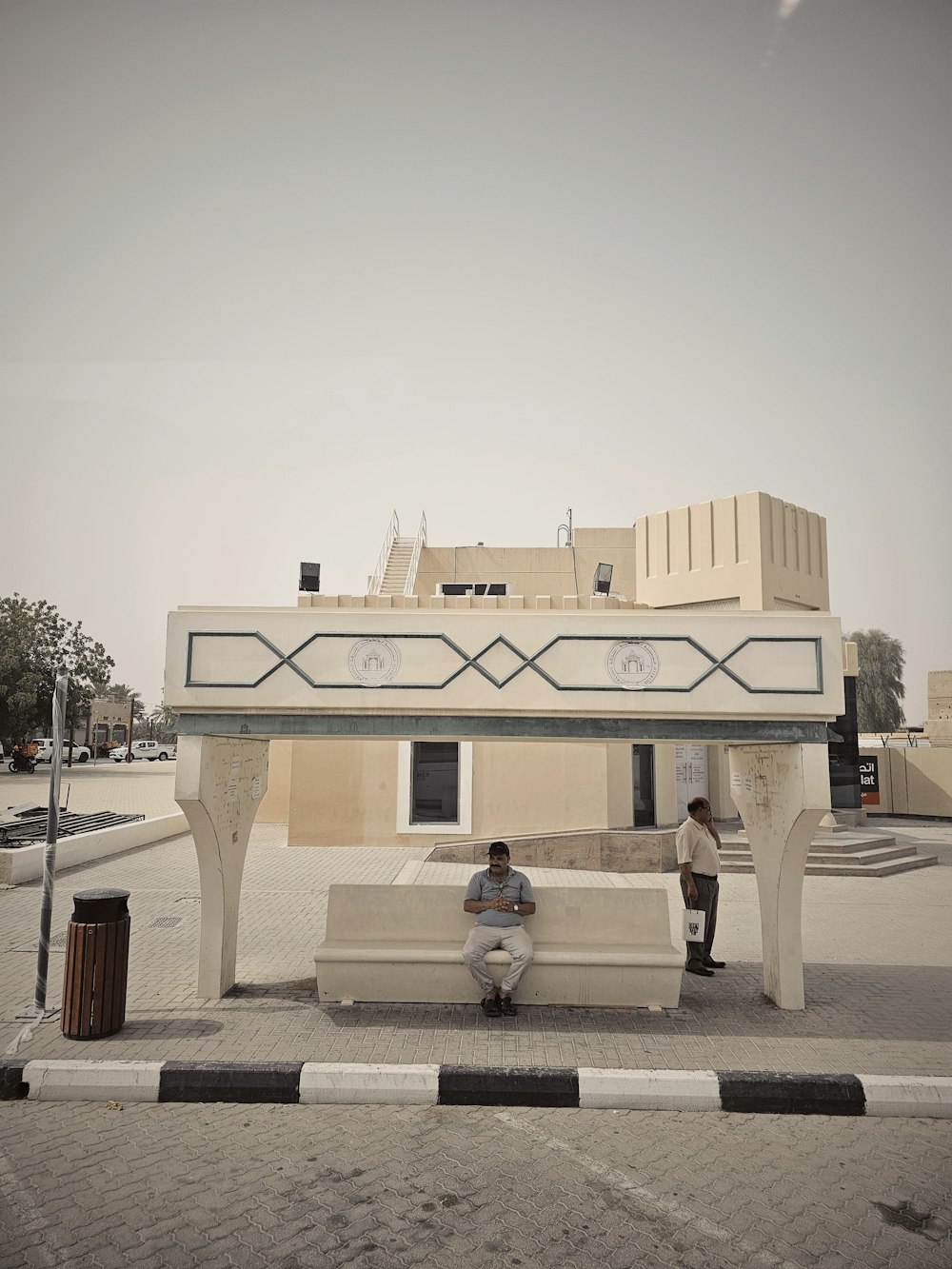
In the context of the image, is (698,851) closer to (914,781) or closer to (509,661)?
(509,661)

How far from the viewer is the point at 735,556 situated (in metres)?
15.6

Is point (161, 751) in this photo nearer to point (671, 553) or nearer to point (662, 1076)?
point (671, 553)

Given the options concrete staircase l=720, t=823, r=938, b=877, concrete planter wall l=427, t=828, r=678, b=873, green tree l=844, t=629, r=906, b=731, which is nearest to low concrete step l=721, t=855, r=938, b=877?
concrete staircase l=720, t=823, r=938, b=877

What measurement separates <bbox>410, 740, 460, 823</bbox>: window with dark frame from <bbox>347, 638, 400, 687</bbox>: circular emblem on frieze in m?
9.44

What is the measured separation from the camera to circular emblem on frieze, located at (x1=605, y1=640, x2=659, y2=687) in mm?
6535

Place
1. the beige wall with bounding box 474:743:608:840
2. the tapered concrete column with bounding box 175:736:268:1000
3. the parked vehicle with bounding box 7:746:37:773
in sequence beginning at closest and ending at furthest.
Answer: the tapered concrete column with bounding box 175:736:268:1000 → the beige wall with bounding box 474:743:608:840 → the parked vehicle with bounding box 7:746:37:773

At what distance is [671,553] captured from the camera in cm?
1652

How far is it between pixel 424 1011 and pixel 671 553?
1180cm

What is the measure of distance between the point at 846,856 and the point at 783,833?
974 centimetres

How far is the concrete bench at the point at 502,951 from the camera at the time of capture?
680 centimetres

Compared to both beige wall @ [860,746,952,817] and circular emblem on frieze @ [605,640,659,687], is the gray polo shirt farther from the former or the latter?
beige wall @ [860,746,952,817]

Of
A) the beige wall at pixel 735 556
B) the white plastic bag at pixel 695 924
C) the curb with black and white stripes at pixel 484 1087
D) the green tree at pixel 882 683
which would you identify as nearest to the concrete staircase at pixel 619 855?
the beige wall at pixel 735 556

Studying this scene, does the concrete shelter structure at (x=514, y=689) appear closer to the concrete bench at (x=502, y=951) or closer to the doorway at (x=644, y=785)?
the concrete bench at (x=502, y=951)

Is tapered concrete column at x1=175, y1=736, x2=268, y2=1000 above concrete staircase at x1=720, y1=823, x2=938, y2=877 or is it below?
above
